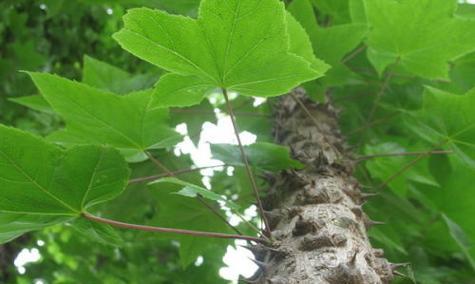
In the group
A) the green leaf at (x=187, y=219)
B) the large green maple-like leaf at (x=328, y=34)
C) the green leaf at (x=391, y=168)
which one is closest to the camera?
the large green maple-like leaf at (x=328, y=34)

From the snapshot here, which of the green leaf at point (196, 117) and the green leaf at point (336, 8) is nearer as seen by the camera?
the green leaf at point (336, 8)

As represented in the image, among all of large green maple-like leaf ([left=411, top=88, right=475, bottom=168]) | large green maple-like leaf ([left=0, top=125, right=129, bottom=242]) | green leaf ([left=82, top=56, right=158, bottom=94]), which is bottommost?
large green maple-like leaf ([left=0, top=125, right=129, bottom=242])

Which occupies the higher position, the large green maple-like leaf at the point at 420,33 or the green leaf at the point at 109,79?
the green leaf at the point at 109,79

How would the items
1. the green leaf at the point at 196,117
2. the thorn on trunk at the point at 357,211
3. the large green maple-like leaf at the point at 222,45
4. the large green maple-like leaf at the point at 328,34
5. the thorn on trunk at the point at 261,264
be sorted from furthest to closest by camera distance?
the green leaf at the point at 196,117, the large green maple-like leaf at the point at 328,34, the thorn on trunk at the point at 357,211, the thorn on trunk at the point at 261,264, the large green maple-like leaf at the point at 222,45

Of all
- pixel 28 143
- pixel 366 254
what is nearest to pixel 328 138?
pixel 366 254

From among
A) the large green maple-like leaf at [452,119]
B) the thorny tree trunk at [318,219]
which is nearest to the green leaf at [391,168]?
the thorny tree trunk at [318,219]

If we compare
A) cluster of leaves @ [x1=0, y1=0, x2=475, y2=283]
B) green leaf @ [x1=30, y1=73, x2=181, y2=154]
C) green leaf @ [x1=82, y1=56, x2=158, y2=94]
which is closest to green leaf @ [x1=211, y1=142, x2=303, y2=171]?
cluster of leaves @ [x1=0, y1=0, x2=475, y2=283]

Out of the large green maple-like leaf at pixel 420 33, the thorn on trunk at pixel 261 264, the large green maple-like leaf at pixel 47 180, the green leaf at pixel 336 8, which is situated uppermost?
the green leaf at pixel 336 8

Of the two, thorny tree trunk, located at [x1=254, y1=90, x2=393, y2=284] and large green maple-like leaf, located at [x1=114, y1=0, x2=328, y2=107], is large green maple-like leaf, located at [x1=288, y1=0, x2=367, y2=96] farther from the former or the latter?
large green maple-like leaf, located at [x1=114, y1=0, x2=328, y2=107]

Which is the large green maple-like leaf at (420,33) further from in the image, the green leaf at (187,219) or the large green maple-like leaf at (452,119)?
the green leaf at (187,219)
